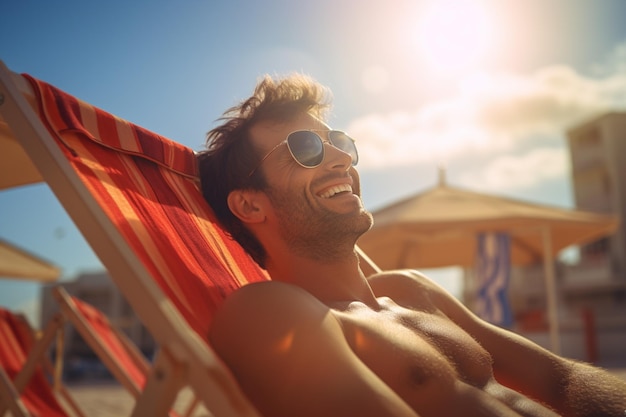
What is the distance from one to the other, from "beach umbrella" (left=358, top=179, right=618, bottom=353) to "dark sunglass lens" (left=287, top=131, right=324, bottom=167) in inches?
121

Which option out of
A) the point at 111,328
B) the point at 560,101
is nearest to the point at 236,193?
the point at 111,328

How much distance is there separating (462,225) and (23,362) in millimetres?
4255

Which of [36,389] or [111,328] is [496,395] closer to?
[36,389]

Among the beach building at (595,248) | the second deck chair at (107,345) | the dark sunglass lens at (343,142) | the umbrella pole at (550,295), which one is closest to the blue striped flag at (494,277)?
the umbrella pole at (550,295)

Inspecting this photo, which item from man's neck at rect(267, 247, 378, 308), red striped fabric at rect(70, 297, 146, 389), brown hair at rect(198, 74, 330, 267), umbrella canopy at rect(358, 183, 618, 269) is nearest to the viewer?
man's neck at rect(267, 247, 378, 308)

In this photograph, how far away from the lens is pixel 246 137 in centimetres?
203

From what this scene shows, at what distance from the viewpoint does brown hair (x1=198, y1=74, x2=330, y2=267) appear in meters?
1.99

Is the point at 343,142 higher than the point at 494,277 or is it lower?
higher

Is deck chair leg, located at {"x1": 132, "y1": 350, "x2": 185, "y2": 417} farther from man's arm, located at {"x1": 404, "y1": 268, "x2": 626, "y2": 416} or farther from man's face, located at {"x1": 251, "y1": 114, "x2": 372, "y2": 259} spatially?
man's arm, located at {"x1": 404, "y1": 268, "x2": 626, "y2": 416}

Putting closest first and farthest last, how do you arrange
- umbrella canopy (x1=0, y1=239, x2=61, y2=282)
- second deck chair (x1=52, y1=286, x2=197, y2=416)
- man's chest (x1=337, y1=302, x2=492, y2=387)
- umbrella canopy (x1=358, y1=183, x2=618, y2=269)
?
man's chest (x1=337, y1=302, x2=492, y2=387)
second deck chair (x1=52, y1=286, x2=197, y2=416)
umbrella canopy (x1=358, y1=183, x2=618, y2=269)
umbrella canopy (x1=0, y1=239, x2=61, y2=282)

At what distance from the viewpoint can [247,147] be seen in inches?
78.7

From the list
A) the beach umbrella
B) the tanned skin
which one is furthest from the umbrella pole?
the tanned skin

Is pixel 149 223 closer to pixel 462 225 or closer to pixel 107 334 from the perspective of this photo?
pixel 107 334

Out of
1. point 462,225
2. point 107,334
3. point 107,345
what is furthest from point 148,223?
point 462,225
